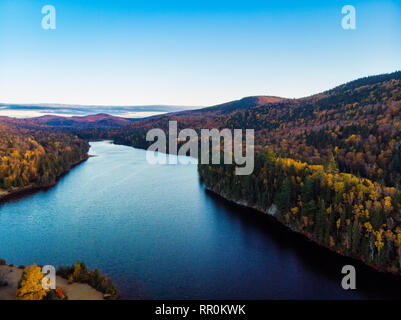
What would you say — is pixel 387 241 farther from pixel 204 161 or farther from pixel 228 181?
pixel 204 161

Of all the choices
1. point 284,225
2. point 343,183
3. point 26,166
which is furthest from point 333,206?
point 26,166

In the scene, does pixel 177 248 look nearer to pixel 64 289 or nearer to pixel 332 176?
pixel 64 289

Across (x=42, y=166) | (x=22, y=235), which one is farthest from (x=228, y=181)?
(x=42, y=166)

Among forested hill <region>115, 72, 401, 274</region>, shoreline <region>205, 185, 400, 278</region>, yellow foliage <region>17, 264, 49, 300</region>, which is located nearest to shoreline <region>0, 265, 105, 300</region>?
yellow foliage <region>17, 264, 49, 300</region>

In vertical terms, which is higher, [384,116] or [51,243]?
[384,116]

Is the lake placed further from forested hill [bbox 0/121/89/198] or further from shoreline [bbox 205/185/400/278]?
forested hill [bbox 0/121/89/198]
